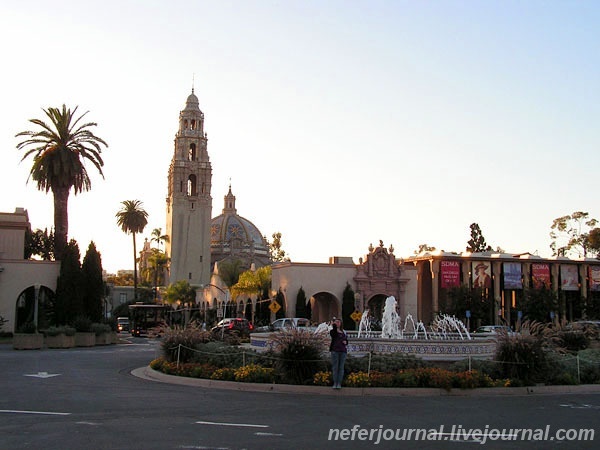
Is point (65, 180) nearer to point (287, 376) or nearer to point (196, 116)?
point (287, 376)

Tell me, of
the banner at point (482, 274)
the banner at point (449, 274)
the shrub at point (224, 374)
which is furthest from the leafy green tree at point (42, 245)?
the shrub at point (224, 374)

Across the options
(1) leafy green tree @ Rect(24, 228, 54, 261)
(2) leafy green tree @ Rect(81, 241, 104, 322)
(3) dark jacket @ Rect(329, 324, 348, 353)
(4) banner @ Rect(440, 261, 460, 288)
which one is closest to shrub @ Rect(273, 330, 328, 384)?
(3) dark jacket @ Rect(329, 324, 348, 353)

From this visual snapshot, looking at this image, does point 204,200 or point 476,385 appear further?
point 204,200

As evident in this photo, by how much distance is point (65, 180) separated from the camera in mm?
48438

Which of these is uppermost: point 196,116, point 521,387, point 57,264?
point 196,116

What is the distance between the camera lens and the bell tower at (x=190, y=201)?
4040 inches

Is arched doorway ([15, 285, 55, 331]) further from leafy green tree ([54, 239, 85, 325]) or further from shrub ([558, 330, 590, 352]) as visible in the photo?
shrub ([558, 330, 590, 352])

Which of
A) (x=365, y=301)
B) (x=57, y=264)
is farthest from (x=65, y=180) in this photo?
(x=365, y=301)

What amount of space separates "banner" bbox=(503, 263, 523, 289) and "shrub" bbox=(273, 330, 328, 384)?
50.6 metres

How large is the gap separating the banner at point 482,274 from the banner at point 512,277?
142 centimetres

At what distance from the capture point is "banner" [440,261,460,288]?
6456cm

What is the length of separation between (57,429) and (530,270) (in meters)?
61.2

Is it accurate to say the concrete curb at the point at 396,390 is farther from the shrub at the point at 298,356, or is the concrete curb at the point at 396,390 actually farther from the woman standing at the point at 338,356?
the shrub at the point at 298,356

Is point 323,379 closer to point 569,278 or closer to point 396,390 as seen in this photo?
point 396,390
